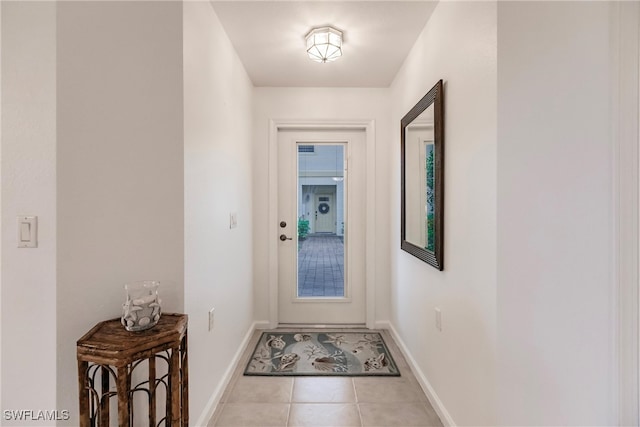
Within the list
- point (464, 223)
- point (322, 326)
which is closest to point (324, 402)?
point (322, 326)

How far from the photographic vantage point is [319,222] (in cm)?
323

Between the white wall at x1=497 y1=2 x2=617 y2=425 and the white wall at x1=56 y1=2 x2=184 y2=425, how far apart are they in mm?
1373

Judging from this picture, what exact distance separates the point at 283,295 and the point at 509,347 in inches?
89.6

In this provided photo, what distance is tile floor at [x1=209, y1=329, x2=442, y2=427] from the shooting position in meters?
1.79

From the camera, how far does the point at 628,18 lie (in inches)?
38.2

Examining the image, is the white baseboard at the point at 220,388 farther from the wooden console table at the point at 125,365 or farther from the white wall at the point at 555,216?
the white wall at the point at 555,216

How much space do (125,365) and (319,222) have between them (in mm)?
2283

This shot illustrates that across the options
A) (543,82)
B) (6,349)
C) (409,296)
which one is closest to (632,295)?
(543,82)

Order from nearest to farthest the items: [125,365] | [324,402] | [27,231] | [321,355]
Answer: [125,365]
[27,231]
[324,402]
[321,355]

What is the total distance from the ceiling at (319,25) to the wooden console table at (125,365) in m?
1.75

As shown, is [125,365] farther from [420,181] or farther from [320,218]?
[320,218]

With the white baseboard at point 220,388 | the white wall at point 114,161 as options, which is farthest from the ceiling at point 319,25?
the white baseboard at point 220,388

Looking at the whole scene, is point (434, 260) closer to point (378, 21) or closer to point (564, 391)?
point (564, 391)

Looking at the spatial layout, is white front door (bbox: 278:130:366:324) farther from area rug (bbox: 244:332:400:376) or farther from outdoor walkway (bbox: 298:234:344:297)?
area rug (bbox: 244:332:400:376)
